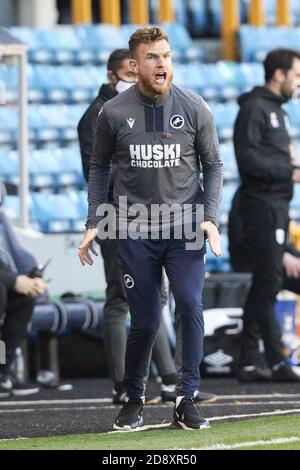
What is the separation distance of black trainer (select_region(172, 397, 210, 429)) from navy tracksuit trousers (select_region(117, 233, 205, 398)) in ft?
0.13

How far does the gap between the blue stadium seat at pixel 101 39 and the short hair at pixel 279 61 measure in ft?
20.5

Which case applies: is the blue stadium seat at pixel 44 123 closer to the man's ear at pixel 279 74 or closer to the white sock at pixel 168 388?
the man's ear at pixel 279 74

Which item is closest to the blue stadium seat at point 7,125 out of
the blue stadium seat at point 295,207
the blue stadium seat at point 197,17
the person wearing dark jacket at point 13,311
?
the blue stadium seat at point 295,207

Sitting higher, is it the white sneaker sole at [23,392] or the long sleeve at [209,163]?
the long sleeve at [209,163]

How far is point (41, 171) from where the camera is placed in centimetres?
1534

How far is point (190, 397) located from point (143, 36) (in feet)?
5.40

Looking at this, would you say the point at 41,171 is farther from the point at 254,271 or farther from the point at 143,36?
the point at 143,36

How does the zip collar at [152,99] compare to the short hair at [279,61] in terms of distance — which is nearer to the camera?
the zip collar at [152,99]

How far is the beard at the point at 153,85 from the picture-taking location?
24.4 feet

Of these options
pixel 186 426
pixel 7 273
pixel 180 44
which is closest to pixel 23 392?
pixel 7 273

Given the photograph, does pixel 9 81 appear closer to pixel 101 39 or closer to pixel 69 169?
pixel 69 169

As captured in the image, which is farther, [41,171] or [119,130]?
[41,171]
